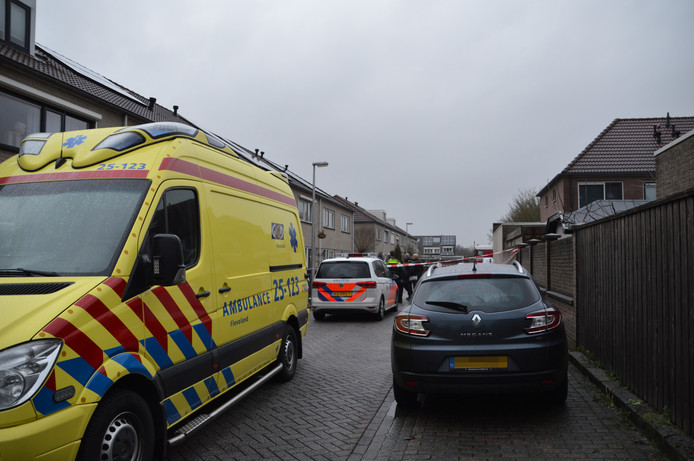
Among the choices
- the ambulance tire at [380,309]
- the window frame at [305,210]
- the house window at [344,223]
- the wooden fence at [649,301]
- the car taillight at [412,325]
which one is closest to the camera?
the wooden fence at [649,301]

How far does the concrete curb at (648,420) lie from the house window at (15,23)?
15883 millimetres

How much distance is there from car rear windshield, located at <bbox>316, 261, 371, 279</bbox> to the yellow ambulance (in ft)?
27.1

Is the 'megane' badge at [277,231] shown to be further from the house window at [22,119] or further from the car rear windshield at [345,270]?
the house window at [22,119]

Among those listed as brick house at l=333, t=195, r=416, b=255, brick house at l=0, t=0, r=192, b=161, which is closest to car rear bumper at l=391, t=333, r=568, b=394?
brick house at l=0, t=0, r=192, b=161

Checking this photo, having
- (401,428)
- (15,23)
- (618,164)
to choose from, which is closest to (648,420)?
(401,428)

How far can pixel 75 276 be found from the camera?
11.0 feet

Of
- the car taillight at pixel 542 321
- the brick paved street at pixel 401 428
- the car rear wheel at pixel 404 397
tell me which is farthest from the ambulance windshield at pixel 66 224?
the car taillight at pixel 542 321

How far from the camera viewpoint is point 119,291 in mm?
3385

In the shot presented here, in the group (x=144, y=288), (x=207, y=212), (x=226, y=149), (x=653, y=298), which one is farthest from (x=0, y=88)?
(x=653, y=298)

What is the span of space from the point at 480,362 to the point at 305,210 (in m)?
27.0

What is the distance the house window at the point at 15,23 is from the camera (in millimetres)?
14241

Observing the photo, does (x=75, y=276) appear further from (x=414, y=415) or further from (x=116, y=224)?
(x=414, y=415)

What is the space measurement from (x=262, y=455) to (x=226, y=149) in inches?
119

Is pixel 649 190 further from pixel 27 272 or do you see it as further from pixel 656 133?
pixel 27 272
